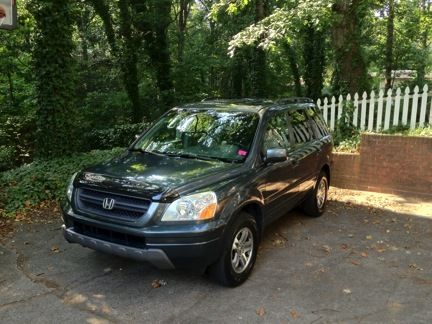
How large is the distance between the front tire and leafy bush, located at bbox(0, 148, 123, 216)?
2.98m

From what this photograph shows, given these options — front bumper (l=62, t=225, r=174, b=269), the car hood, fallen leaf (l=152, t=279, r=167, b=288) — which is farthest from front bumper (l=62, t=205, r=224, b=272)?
fallen leaf (l=152, t=279, r=167, b=288)

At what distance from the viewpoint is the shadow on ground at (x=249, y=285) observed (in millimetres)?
3740

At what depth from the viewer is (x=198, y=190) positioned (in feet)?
12.7

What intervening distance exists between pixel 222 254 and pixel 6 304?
80.0 inches

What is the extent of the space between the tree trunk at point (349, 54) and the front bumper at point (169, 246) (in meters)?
7.25

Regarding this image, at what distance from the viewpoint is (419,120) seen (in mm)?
8305

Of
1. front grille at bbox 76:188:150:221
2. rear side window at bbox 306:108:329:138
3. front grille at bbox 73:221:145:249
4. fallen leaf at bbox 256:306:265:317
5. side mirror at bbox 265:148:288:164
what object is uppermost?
rear side window at bbox 306:108:329:138

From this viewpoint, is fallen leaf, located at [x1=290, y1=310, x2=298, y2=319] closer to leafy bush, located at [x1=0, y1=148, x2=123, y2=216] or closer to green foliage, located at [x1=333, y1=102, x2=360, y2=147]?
leafy bush, located at [x1=0, y1=148, x2=123, y2=216]

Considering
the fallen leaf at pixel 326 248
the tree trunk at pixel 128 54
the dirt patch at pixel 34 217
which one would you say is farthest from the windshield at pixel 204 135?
the tree trunk at pixel 128 54

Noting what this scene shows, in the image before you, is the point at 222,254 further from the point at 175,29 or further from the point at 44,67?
the point at 175,29

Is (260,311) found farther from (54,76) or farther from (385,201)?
(54,76)

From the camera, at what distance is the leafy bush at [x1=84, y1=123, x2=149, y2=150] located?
40.0 feet

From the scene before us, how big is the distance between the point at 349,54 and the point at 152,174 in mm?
7439

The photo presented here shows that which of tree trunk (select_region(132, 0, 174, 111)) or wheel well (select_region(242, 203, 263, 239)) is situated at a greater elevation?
tree trunk (select_region(132, 0, 174, 111))
